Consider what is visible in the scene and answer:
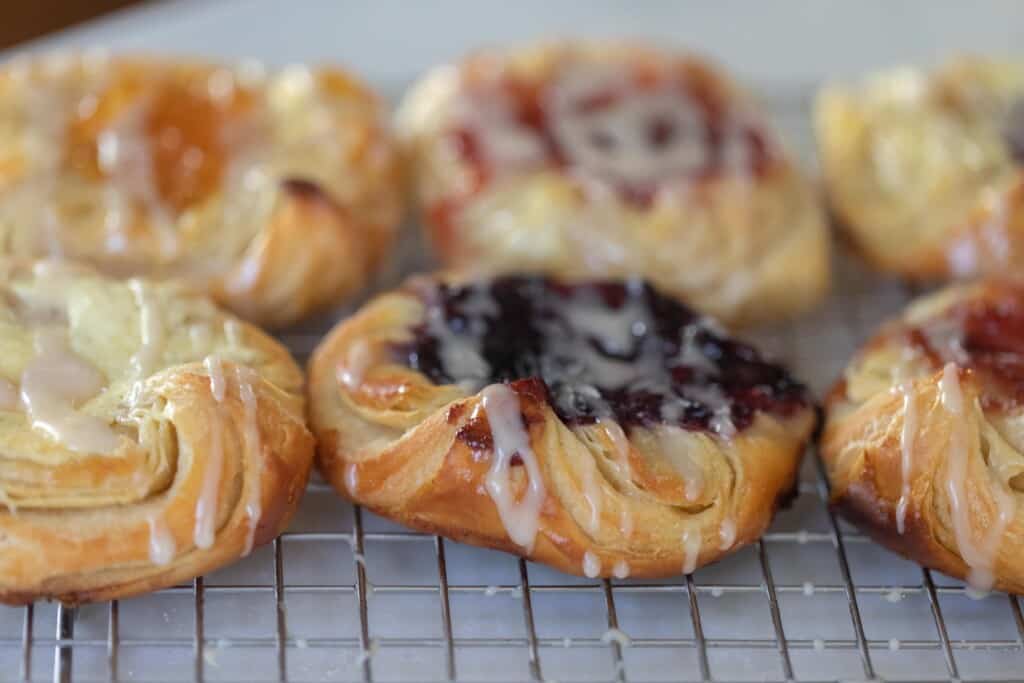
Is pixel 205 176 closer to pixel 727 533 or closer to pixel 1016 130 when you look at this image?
pixel 727 533

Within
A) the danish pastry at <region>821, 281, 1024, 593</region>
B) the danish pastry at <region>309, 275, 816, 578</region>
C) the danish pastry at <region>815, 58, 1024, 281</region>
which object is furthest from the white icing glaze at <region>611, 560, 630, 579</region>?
the danish pastry at <region>815, 58, 1024, 281</region>

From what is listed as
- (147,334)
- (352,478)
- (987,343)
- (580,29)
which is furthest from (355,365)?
(580,29)

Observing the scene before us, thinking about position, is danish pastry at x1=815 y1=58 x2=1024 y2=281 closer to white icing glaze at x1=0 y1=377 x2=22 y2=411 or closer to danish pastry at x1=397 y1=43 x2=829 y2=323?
danish pastry at x1=397 y1=43 x2=829 y2=323

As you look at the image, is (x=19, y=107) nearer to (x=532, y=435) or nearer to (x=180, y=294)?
(x=180, y=294)

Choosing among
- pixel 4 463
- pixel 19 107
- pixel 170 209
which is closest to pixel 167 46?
pixel 19 107

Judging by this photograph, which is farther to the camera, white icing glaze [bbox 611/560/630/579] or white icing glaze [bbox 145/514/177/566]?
white icing glaze [bbox 611/560/630/579]

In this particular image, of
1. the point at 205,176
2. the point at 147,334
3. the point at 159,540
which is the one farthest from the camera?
the point at 205,176
